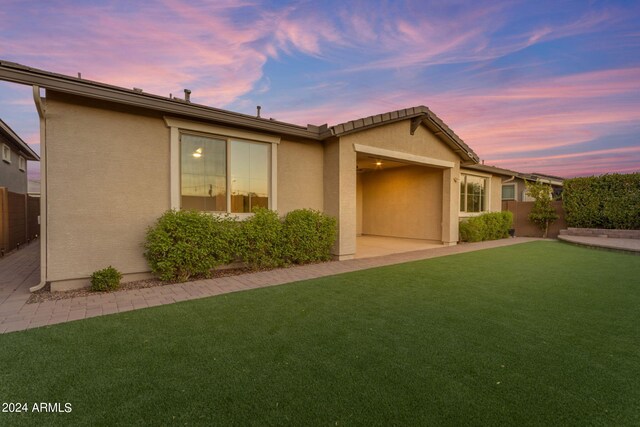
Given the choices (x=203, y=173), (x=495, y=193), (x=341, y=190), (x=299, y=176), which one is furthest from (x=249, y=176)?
(x=495, y=193)

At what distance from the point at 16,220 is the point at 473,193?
17.9 metres

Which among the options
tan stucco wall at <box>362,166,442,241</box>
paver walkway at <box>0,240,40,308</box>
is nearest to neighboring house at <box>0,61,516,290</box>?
paver walkway at <box>0,240,40,308</box>

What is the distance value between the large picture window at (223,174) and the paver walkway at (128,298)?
1.76m

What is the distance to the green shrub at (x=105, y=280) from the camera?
5035 millimetres

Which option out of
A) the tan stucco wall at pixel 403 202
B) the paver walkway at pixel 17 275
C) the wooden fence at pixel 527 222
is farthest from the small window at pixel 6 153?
the wooden fence at pixel 527 222

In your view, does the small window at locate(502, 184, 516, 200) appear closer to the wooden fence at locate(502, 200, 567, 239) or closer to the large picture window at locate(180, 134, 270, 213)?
the wooden fence at locate(502, 200, 567, 239)

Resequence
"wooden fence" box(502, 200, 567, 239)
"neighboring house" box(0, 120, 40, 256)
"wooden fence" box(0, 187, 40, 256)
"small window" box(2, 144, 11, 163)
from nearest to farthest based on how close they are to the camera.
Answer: "wooden fence" box(0, 187, 40, 256) < "neighboring house" box(0, 120, 40, 256) < "small window" box(2, 144, 11, 163) < "wooden fence" box(502, 200, 567, 239)

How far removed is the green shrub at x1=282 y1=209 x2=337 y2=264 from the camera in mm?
7320

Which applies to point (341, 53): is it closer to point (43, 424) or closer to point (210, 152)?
point (210, 152)

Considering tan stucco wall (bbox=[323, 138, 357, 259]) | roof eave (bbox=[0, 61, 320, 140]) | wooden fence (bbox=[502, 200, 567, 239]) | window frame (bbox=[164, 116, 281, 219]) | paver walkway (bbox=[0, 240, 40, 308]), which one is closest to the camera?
roof eave (bbox=[0, 61, 320, 140])

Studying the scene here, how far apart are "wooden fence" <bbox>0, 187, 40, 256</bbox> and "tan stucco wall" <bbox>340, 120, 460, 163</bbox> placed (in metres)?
9.99

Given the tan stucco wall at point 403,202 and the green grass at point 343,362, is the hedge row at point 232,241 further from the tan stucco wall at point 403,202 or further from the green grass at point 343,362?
the tan stucco wall at point 403,202

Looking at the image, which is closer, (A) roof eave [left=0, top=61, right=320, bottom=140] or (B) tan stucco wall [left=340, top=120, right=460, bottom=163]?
(A) roof eave [left=0, top=61, right=320, bottom=140]

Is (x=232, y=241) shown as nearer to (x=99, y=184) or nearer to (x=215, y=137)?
(x=215, y=137)
